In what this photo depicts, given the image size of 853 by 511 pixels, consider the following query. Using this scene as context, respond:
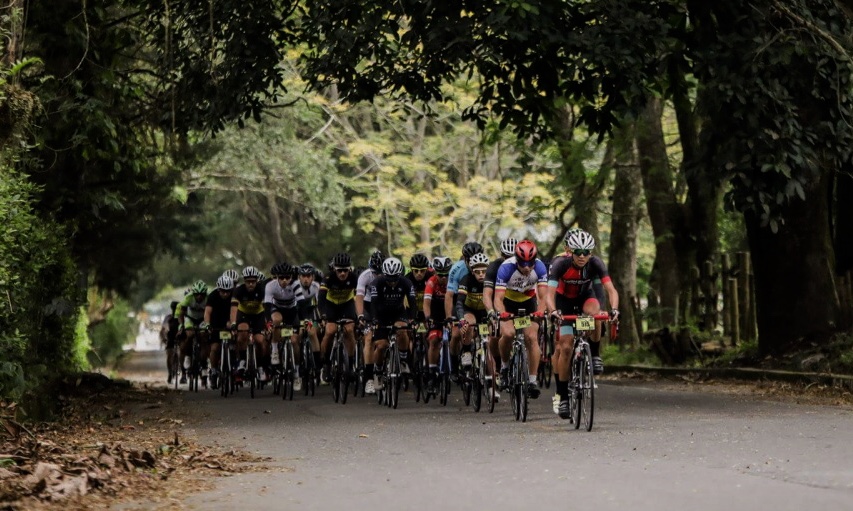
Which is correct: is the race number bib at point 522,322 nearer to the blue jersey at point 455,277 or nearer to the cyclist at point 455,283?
the cyclist at point 455,283

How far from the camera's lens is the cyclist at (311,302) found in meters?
22.5

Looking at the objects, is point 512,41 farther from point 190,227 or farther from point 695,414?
point 190,227

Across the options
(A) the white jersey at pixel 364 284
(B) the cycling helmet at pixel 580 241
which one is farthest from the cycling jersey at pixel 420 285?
(B) the cycling helmet at pixel 580 241

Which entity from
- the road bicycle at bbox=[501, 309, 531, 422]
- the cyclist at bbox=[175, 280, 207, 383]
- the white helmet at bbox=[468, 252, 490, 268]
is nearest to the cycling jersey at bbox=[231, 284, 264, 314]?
the cyclist at bbox=[175, 280, 207, 383]

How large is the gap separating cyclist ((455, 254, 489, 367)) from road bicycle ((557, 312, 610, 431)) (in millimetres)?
3581

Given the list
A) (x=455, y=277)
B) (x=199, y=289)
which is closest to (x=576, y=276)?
(x=455, y=277)

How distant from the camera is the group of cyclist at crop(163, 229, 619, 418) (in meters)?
15.2

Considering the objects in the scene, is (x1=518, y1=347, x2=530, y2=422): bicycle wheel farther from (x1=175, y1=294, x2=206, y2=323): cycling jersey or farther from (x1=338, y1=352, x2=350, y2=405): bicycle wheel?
(x1=175, y1=294, x2=206, y2=323): cycling jersey

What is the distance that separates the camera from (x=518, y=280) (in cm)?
Result: 1720

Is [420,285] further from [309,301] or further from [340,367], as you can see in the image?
[309,301]

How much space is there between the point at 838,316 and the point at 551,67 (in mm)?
6188

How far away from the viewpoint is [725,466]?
10547 millimetres

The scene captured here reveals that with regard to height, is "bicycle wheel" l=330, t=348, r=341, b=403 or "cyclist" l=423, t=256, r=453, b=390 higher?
"cyclist" l=423, t=256, r=453, b=390

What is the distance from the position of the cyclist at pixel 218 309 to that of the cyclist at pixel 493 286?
28.2ft
